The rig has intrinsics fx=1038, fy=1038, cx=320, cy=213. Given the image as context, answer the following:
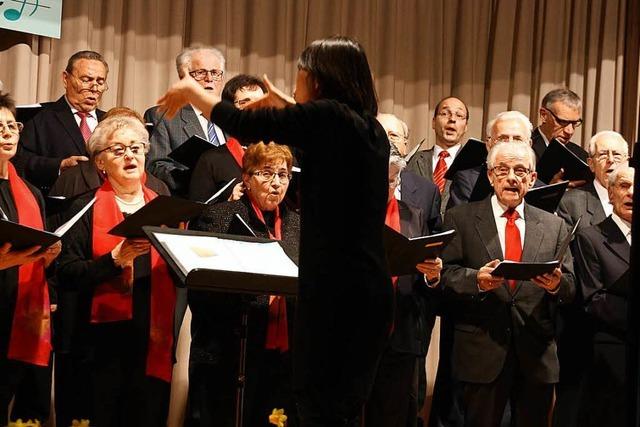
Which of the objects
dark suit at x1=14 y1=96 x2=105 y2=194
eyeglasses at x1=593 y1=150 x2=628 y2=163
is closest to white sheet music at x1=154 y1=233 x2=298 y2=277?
dark suit at x1=14 y1=96 x2=105 y2=194

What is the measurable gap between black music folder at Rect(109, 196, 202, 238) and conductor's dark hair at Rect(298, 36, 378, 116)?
3.98 ft

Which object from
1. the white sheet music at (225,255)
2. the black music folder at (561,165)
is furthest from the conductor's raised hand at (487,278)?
the white sheet music at (225,255)

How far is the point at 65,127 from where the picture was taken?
489 centimetres

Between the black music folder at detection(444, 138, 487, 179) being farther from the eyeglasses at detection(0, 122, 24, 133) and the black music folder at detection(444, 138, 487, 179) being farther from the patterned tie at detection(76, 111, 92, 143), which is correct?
the eyeglasses at detection(0, 122, 24, 133)

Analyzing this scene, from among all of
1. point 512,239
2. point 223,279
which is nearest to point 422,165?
point 512,239

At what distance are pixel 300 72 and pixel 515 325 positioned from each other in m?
2.24

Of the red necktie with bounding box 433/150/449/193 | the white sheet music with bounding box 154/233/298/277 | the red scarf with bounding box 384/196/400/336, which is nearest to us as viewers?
the white sheet music with bounding box 154/233/298/277

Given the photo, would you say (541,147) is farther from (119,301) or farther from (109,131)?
(119,301)

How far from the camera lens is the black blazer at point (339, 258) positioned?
2342 mm

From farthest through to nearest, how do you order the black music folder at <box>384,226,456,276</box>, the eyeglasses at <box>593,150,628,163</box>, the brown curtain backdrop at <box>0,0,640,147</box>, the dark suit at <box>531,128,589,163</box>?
1. the brown curtain backdrop at <box>0,0,640,147</box>
2. the dark suit at <box>531,128,589,163</box>
3. the eyeglasses at <box>593,150,628,163</box>
4. the black music folder at <box>384,226,456,276</box>

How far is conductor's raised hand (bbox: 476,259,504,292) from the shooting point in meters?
4.28

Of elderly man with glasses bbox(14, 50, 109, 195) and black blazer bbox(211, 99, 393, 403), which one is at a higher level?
elderly man with glasses bbox(14, 50, 109, 195)

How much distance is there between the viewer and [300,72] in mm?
2479

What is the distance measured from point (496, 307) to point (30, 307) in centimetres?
190
